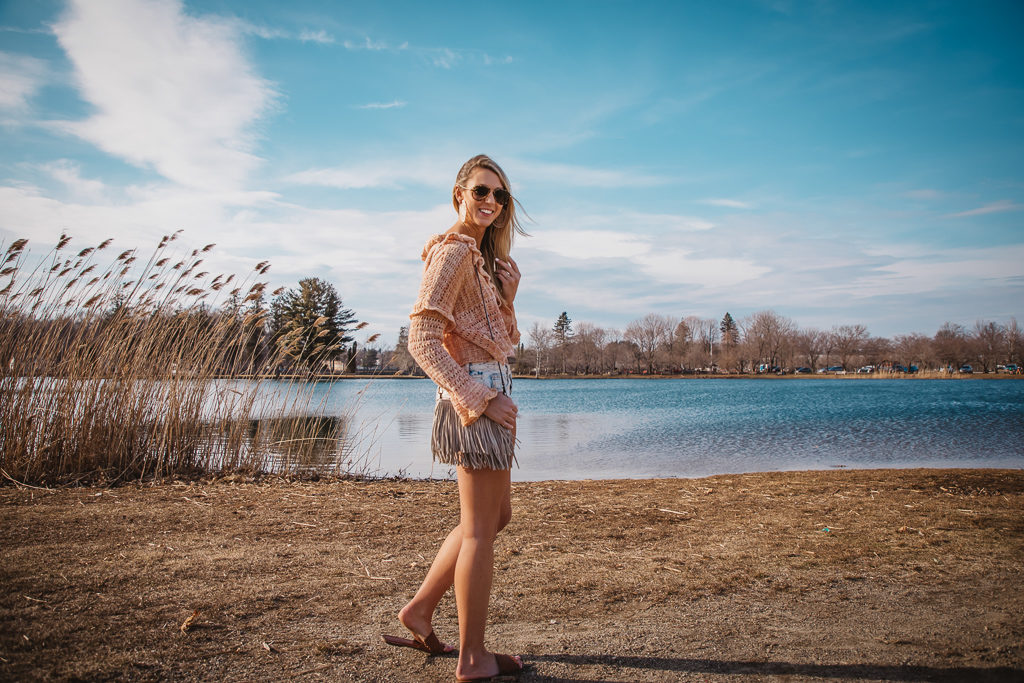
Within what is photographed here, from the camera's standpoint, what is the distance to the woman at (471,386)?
6.80 ft

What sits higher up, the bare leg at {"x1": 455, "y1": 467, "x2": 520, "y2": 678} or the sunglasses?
the sunglasses

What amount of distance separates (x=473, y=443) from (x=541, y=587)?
1.61 m

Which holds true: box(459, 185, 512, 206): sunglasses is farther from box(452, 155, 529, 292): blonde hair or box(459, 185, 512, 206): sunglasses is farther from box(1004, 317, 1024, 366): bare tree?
box(1004, 317, 1024, 366): bare tree

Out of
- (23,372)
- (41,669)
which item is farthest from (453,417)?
(23,372)

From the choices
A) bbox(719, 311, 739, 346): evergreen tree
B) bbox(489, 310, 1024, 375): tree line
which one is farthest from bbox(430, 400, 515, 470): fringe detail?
bbox(719, 311, 739, 346): evergreen tree

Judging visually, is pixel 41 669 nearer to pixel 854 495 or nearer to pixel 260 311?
pixel 260 311

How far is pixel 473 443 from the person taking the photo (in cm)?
208

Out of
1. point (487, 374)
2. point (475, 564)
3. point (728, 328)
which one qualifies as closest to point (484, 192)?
point (487, 374)

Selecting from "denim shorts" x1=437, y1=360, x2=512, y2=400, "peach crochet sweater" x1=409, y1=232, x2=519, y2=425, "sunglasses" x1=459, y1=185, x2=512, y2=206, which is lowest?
"denim shorts" x1=437, y1=360, x2=512, y2=400

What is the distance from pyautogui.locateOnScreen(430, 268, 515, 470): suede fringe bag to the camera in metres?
2.08

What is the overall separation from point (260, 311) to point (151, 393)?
1542 millimetres

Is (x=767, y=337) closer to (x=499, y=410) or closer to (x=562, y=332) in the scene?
(x=562, y=332)

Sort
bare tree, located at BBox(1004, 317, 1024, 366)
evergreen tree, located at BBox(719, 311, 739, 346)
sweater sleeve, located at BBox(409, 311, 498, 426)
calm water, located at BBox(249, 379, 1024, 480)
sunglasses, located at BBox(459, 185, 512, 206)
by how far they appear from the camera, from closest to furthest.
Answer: sweater sleeve, located at BBox(409, 311, 498, 426), sunglasses, located at BBox(459, 185, 512, 206), calm water, located at BBox(249, 379, 1024, 480), bare tree, located at BBox(1004, 317, 1024, 366), evergreen tree, located at BBox(719, 311, 739, 346)

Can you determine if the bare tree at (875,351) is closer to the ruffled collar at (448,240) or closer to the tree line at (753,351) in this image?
the tree line at (753,351)
